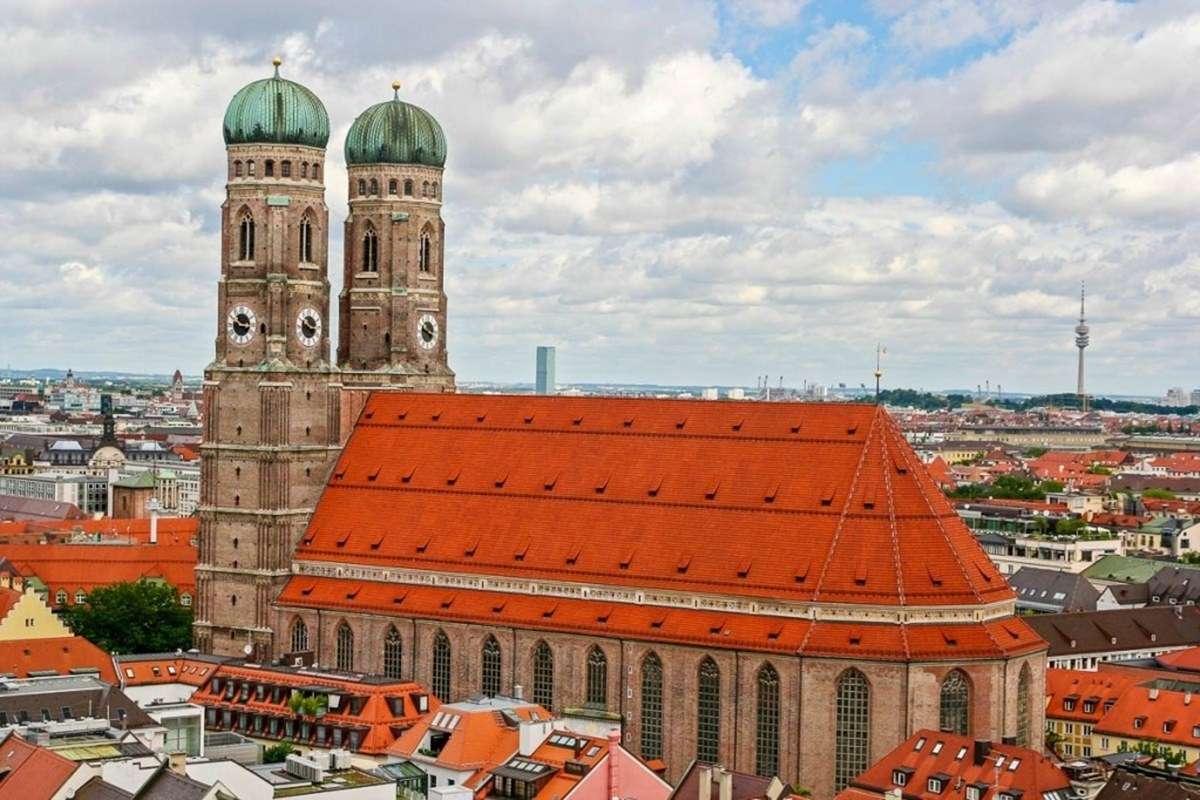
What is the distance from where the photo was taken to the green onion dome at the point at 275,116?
4823 inches

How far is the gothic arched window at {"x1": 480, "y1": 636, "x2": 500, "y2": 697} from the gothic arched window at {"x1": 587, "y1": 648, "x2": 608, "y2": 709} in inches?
235

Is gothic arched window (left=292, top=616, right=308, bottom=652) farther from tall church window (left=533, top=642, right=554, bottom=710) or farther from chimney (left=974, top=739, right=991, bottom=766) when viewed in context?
chimney (left=974, top=739, right=991, bottom=766)

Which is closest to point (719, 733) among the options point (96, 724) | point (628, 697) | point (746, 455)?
point (628, 697)

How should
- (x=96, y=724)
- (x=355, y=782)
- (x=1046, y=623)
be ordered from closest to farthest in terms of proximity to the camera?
(x=355, y=782), (x=96, y=724), (x=1046, y=623)

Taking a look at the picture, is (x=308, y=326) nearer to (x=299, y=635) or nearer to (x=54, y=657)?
(x=299, y=635)

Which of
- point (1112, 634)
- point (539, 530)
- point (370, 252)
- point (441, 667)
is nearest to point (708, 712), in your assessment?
point (539, 530)

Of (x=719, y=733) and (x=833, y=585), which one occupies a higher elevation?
(x=833, y=585)

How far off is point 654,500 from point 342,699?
67.7 feet

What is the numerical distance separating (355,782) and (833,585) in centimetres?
3152

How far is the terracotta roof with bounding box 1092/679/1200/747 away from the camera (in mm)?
114125

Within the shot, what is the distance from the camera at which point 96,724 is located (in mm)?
83875

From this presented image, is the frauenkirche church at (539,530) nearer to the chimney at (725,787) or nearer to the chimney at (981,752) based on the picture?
the chimney at (981,752)

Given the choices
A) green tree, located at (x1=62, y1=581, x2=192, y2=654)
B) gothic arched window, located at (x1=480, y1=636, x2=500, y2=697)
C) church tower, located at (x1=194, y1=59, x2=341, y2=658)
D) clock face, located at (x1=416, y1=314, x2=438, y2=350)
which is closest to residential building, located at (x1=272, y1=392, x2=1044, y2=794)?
gothic arched window, located at (x1=480, y1=636, x2=500, y2=697)

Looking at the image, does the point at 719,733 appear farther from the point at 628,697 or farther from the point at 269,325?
the point at 269,325
